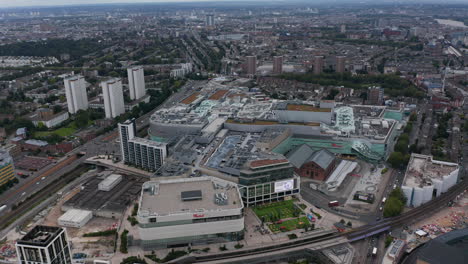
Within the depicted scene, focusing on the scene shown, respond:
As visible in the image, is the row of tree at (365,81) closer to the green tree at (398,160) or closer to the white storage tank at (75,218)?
the green tree at (398,160)

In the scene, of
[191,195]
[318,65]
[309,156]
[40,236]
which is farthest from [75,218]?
[318,65]

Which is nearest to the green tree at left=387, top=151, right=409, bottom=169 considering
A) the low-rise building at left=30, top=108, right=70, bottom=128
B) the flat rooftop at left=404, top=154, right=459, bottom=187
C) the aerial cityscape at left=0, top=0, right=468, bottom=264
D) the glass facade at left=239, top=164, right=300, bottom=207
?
the aerial cityscape at left=0, top=0, right=468, bottom=264

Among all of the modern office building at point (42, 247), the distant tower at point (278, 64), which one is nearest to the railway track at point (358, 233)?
the modern office building at point (42, 247)

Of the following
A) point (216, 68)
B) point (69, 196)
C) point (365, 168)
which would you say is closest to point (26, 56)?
point (216, 68)

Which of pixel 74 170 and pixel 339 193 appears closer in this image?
pixel 339 193

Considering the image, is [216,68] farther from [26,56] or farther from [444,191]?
[444,191]

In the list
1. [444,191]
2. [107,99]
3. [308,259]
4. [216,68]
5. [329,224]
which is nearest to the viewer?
[308,259]

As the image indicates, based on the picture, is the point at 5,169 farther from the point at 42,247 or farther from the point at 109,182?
the point at 42,247

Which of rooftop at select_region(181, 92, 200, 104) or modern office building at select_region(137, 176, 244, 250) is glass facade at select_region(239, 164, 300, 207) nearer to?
modern office building at select_region(137, 176, 244, 250)
